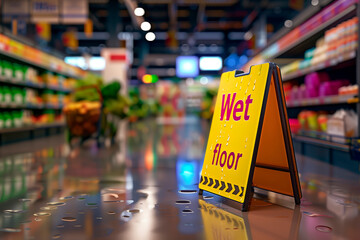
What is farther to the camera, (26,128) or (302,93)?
(26,128)

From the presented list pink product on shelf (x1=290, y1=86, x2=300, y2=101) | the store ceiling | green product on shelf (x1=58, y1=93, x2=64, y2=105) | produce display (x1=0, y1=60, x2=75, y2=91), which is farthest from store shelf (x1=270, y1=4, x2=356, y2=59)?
the store ceiling

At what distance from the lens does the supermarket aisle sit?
72.1 inches

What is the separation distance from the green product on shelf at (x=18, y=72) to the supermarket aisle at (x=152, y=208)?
4065 mm

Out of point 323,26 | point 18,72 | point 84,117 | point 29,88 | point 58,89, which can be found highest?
point 323,26

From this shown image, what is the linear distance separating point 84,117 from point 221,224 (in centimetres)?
472

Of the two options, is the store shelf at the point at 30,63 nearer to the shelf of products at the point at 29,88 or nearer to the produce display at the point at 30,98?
the shelf of products at the point at 29,88

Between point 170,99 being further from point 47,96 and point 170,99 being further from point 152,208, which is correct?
point 152,208

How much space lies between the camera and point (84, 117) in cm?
620

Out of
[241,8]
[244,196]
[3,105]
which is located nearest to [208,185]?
[244,196]

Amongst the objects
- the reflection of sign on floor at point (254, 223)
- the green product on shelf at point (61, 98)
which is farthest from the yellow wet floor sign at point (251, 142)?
the green product on shelf at point (61, 98)

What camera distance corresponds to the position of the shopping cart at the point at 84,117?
20.2 feet

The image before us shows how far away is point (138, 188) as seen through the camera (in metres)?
2.94

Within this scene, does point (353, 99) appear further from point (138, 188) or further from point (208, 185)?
point (138, 188)

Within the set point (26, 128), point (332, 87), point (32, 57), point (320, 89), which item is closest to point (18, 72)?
point (32, 57)
